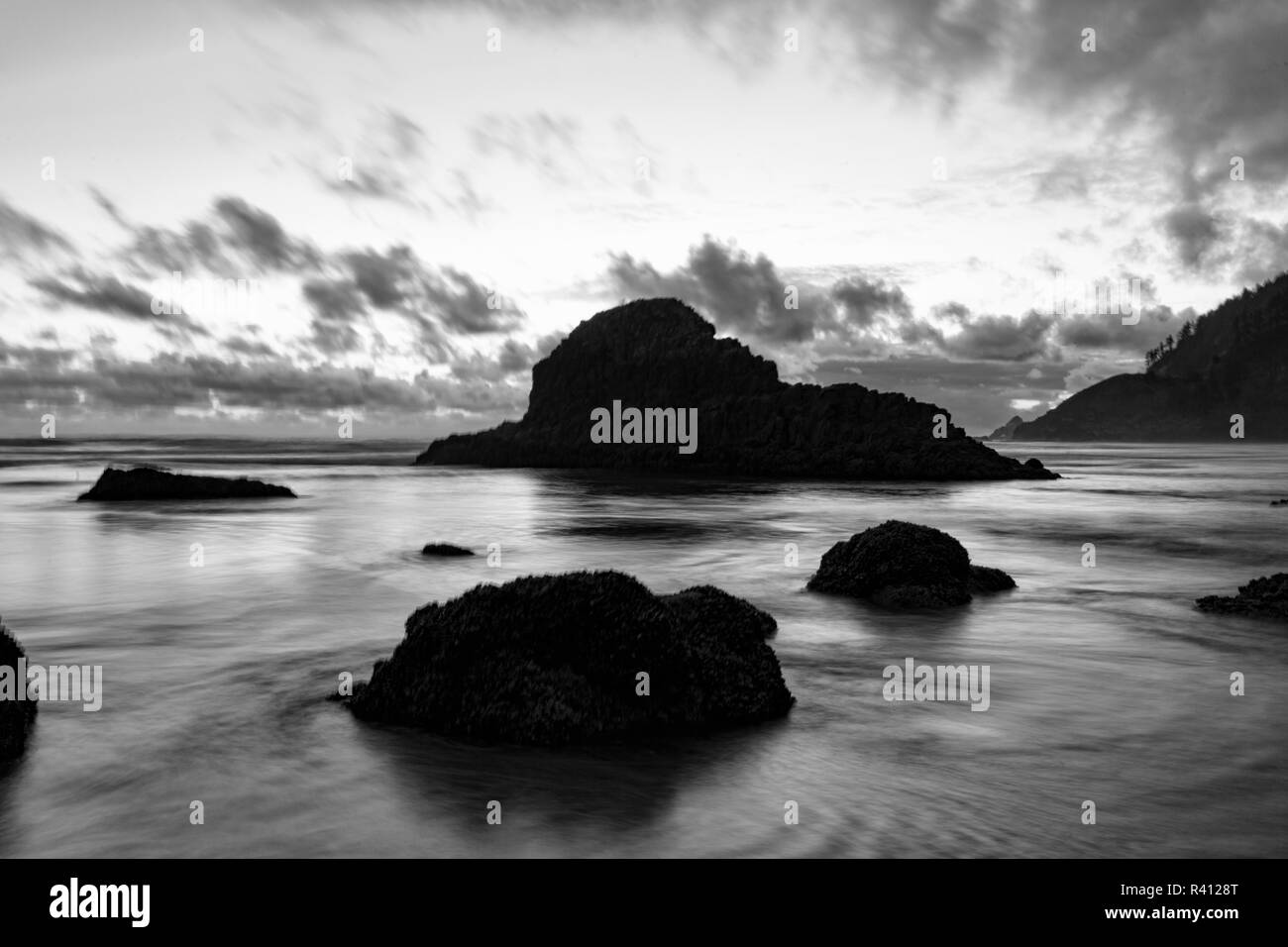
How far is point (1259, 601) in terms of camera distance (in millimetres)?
15906

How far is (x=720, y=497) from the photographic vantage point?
54.3 m

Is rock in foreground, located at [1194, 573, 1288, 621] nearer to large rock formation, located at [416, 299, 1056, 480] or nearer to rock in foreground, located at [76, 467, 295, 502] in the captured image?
rock in foreground, located at [76, 467, 295, 502]

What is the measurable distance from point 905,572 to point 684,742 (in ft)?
30.8

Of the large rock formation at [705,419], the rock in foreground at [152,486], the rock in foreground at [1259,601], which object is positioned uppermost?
the large rock formation at [705,419]

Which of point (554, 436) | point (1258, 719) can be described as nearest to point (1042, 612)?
point (1258, 719)

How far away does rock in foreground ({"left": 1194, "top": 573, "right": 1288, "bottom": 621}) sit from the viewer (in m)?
15.4

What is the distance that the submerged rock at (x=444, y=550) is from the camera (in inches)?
1030

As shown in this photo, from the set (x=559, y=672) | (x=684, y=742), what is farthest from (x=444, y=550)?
(x=684, y=742)

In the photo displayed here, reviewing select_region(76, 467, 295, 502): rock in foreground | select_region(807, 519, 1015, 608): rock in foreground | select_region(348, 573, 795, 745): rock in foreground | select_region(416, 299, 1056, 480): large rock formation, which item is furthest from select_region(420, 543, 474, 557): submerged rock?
select_region(416, 299, 1056, 480): large rock formation

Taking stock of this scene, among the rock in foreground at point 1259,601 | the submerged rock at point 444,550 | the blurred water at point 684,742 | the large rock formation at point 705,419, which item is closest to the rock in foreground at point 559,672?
the blurred water at point 684,742

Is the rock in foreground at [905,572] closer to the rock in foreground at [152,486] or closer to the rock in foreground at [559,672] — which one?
the rock in foreground at [559,672]

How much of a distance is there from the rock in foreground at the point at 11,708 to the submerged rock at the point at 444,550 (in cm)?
1654

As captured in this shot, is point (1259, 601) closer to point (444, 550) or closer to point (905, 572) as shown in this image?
point (905, 572)
